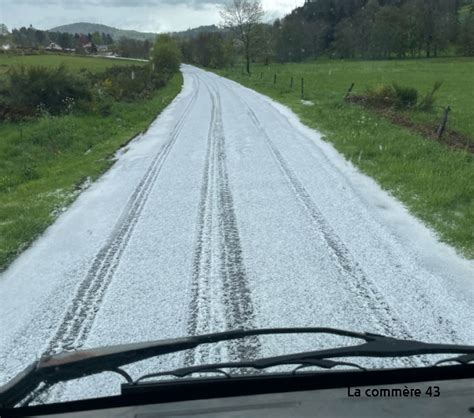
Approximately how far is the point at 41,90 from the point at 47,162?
789 cm

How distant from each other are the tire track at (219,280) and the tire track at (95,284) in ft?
2.88

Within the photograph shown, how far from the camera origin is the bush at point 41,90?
17594 millimetres

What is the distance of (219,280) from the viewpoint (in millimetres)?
4812

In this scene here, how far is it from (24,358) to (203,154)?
779cm

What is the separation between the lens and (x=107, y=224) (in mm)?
6617

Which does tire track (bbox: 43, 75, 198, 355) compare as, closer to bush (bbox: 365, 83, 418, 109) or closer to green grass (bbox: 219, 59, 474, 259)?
green grass (bbox: 219, 59, 474, 259)

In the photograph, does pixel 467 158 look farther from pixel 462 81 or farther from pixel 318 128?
pixel 462 81

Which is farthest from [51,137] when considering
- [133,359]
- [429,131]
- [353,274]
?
[133,359]

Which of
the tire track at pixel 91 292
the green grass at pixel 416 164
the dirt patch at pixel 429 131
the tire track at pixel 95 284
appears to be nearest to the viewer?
the tire track at pixel 91 292

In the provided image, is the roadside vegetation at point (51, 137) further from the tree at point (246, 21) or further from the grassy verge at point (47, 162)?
the tree at point (246, 21)

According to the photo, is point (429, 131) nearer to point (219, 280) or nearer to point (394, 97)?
point (394, 97)

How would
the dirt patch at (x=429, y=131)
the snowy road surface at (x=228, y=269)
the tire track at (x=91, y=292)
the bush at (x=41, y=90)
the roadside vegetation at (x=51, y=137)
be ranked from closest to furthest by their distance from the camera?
the tire track at (x=91, y=292), the snowy road surface at (x=228, y=269), the roadside vegetation at (x=51, y=137), the dirt patch at (x=429, y=131), the bush at (x=41, y=90)

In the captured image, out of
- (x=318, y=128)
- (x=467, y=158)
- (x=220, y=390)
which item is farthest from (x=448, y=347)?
(x=318, y=128)

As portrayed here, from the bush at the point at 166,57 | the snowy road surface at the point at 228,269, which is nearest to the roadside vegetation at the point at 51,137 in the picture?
the snowy road surface at the point at 228,269
